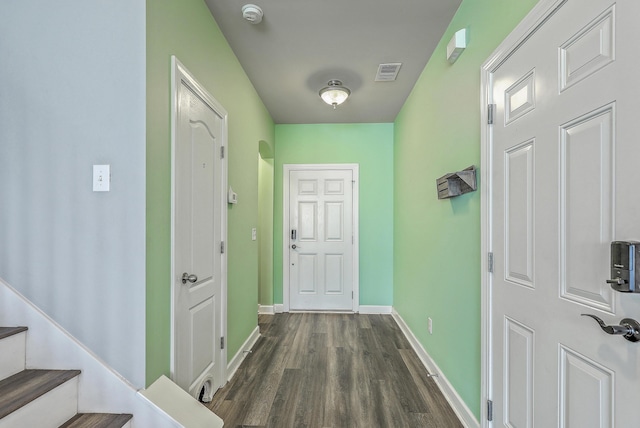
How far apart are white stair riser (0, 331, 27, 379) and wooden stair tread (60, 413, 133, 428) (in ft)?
1.11

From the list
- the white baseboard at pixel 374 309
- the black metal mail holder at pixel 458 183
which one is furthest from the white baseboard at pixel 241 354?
the black metal mail holder at pixel 458 183

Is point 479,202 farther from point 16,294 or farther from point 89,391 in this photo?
point 16,294

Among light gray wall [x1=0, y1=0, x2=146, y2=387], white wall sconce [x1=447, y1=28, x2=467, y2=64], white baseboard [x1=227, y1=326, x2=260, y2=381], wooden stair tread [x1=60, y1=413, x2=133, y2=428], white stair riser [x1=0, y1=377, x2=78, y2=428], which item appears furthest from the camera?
white baseboard [x1=227, y1=326, x2=260, y2=381]

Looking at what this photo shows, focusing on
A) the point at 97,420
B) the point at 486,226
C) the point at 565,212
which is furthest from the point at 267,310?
the point at 565,212

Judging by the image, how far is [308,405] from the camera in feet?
6.69

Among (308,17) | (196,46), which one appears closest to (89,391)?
(196,46)

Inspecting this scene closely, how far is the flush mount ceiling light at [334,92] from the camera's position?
300cm

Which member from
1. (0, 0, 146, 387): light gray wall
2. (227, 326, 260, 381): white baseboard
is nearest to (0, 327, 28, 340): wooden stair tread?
(0, 0, 146, 387): light gray wall

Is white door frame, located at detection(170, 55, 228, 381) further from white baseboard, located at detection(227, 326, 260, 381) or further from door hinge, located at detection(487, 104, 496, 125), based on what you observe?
door hinge, located at detection(487, 104, 496, 125)

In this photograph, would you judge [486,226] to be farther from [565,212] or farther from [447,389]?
[447,389]

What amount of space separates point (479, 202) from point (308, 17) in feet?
5.54

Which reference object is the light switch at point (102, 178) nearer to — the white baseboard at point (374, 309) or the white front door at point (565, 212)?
the white front door at point (565, 212)

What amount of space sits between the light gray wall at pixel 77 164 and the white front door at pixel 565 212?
1712 mm

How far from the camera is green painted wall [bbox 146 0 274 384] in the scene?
1439 mm
